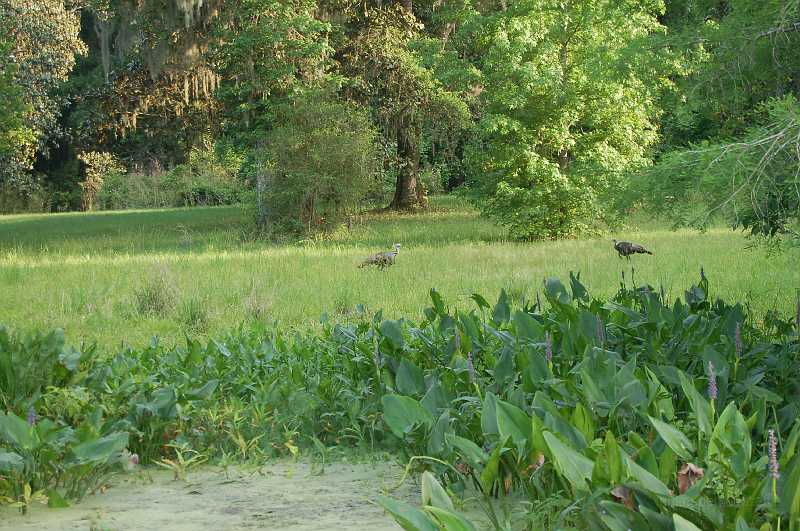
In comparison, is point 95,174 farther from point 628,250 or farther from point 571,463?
point 571,463

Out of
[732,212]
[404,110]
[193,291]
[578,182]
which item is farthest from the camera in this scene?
[404,110]

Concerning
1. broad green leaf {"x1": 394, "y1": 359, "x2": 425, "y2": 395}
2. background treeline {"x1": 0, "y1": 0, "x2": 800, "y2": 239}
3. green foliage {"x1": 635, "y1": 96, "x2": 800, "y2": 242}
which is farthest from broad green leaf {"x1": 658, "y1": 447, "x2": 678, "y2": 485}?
background treeline {"x1": 0, "y1": 0, "x2": 800, "y2": 239}

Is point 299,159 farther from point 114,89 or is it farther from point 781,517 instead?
point 781,517

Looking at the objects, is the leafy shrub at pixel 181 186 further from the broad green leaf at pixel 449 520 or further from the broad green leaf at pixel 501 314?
the broad green leaf at pixel 449 520

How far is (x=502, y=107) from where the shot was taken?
1644 centimetres

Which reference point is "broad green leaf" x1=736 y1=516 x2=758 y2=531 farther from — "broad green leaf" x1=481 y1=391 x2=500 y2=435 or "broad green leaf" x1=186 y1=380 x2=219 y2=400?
"broad green leaf" x1=186 y1=380 x2=219 y2=400

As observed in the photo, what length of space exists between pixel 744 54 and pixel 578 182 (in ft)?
37.1

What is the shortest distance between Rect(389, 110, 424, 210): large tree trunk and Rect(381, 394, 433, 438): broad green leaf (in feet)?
64.0

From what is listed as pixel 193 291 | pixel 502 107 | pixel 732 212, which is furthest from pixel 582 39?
pixel 732 212

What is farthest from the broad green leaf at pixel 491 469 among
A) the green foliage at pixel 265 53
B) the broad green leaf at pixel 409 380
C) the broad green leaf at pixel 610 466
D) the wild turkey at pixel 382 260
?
the green foliage at pixel 265 53

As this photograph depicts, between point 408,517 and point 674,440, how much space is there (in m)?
1.04

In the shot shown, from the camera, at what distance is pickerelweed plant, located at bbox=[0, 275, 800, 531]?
2758 mm

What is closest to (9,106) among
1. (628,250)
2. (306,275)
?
(306,275)

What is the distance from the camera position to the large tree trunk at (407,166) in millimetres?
23250
